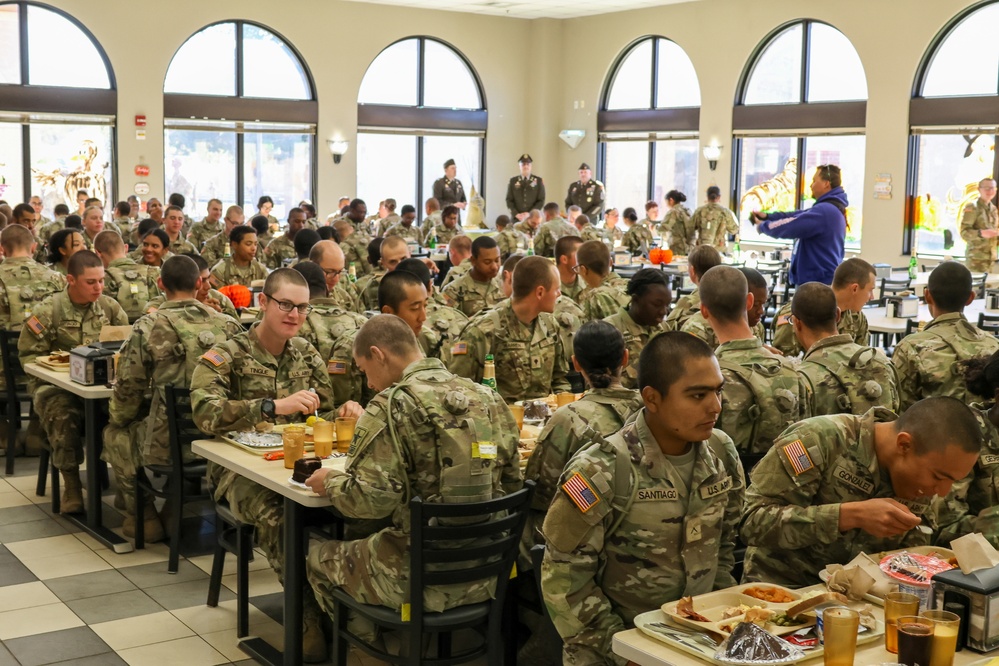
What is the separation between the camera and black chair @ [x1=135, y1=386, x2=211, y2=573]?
496 cm

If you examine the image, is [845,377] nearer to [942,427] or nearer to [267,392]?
[942,427]

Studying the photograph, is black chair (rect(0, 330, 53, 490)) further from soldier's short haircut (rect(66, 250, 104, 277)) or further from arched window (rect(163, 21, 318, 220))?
arched window (rect(163, 21, 318, 220))

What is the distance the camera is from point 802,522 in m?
2.97

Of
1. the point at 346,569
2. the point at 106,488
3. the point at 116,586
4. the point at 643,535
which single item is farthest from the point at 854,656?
the point at 106,488

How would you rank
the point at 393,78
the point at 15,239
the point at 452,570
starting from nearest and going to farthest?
the point at 452,570
the point at 15,239
the point at 393,78

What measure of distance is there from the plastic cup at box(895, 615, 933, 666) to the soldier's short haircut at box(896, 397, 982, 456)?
1.85ft

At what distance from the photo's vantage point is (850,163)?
1593 cm

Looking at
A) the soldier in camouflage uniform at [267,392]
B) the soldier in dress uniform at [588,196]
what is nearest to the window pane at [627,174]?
the soldier in dress uniform at [588,196]

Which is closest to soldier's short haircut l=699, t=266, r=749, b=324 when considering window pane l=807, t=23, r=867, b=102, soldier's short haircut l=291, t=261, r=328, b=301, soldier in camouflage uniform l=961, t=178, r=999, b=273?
soldier's short haircut l=291, t=261, r=328, b=301

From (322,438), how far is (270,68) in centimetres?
1476

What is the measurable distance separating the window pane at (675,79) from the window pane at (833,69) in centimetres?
208

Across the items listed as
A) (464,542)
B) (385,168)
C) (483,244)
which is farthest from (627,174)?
(464,542)

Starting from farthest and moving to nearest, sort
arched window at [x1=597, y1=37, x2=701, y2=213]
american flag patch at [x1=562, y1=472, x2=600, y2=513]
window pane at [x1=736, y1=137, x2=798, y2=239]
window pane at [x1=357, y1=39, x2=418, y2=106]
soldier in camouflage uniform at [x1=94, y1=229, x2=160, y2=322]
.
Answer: window pane at [x1=357, y1=39, x2=418, y2=106]
arched window at [x1=597, y1=37, x2=701, y2=213]
window pane at [x1=736, y1=137, x2=798, y2=239]
soldier in camouflage uniform at [x1=94, y1=229, x2=160, y2=322]
american flag patch at [x1=562, y1=472, x2=600, y2=513]

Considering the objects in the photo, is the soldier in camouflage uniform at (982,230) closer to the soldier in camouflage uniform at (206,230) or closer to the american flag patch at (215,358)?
the soldier in camouflage uniform at (206,230)
